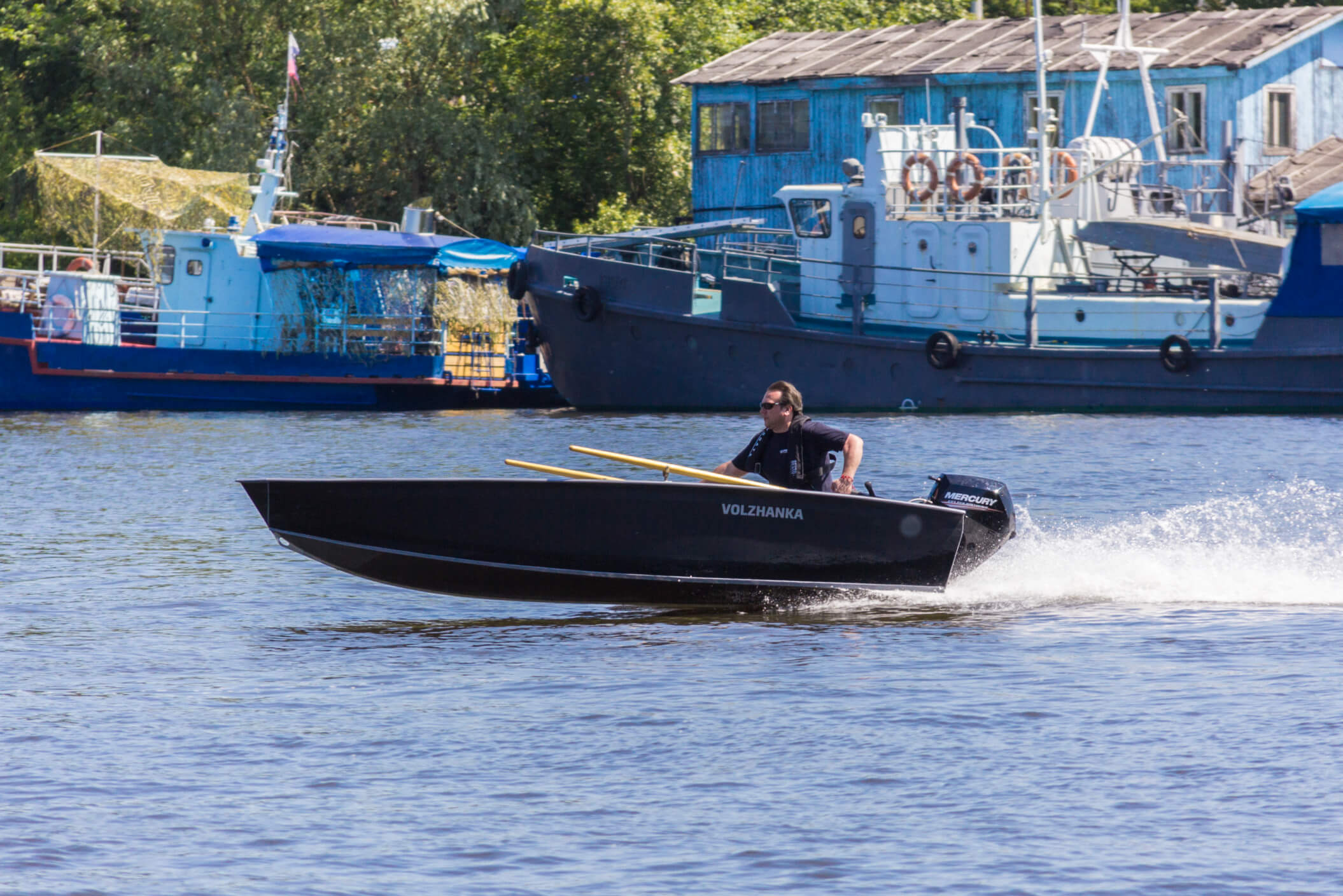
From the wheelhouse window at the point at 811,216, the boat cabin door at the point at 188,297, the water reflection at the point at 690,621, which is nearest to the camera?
the water reflection at the point at 690,621

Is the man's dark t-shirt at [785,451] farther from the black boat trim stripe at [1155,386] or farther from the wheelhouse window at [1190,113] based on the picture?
the wheelhouse window at [1190,113]

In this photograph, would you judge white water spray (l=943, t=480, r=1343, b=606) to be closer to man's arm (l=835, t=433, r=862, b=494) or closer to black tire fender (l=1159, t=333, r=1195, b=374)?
man's arm (l=835, t=433, r=862, b=494)

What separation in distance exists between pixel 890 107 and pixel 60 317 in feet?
54.9

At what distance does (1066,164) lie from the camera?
28906 millimetres

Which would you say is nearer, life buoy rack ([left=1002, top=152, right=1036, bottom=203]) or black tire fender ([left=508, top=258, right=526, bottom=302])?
life buoy rack ([left=1002, top=152, right=1036, bottom=203])

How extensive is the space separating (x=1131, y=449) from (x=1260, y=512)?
6.00 m

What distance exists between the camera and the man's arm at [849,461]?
11750mm

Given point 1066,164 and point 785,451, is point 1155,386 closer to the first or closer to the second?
point 1066,164

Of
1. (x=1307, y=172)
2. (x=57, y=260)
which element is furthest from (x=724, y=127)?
(x=57, y=260)

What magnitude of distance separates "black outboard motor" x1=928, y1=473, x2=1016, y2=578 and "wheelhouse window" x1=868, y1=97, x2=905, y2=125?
25.9 m

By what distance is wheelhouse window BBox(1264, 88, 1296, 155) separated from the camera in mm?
35656

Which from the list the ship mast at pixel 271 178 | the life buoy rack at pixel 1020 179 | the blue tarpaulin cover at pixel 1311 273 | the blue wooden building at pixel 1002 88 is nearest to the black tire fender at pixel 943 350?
the life buoy rack at pixel 1020 179

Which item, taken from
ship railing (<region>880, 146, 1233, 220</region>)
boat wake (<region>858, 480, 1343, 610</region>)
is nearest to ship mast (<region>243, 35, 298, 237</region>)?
ship railing (<region>880, 146, 1233, 220</region>)

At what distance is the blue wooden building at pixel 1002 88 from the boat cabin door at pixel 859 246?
614 cm
